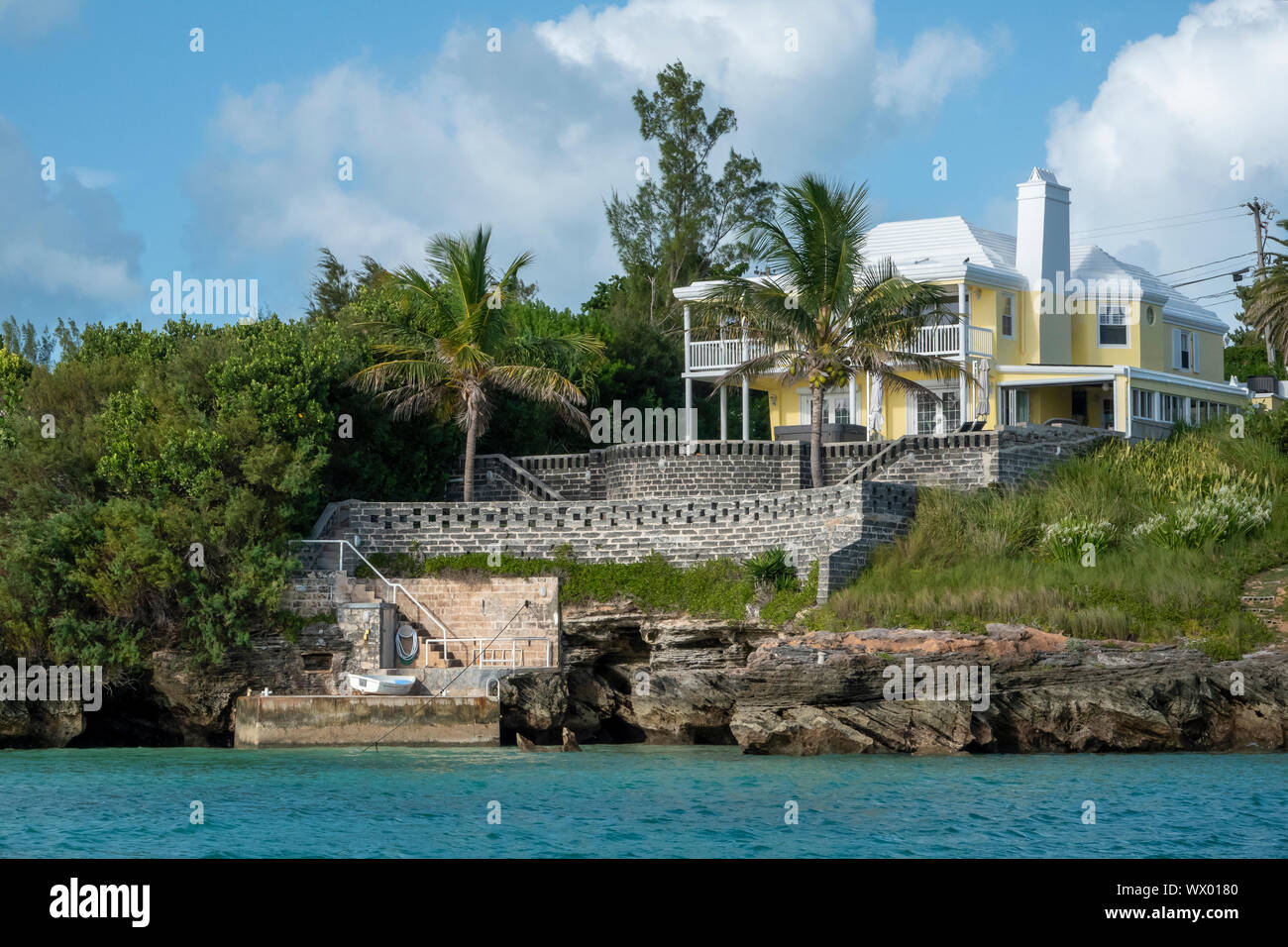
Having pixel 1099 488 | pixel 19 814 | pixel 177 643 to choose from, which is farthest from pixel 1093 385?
pixel 19 814

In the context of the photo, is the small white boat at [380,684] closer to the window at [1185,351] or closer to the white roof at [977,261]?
the white roof at [977,261]

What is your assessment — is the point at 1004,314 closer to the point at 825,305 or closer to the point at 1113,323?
the point at 1113,323

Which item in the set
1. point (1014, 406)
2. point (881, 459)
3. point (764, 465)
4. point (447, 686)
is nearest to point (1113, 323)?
point (1014, 406)

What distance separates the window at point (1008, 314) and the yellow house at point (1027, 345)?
0.13 ft

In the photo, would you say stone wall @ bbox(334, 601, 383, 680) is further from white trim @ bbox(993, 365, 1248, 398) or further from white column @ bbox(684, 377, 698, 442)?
white trim @ bbox(993, 365, 1248, 398)

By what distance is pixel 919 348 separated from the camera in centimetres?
4088

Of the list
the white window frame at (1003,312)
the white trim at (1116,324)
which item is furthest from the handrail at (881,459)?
the white trim at (1116,324)

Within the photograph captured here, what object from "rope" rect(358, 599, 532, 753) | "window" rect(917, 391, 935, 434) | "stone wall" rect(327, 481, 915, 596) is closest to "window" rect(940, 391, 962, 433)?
"window" rect(917, 391, 935, 434)

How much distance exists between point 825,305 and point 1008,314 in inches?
381

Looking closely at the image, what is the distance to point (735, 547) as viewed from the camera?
33.9 meters
